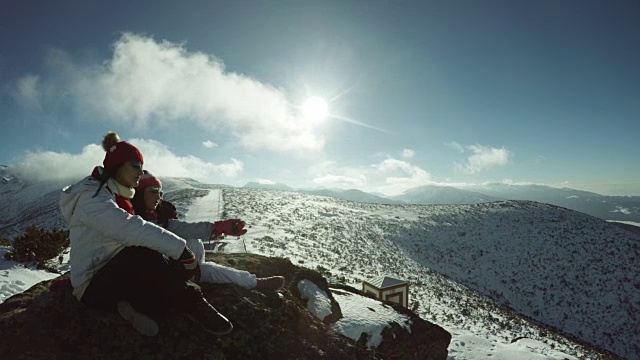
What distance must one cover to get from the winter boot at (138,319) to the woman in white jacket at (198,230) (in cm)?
101

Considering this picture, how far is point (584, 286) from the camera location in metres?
32.5

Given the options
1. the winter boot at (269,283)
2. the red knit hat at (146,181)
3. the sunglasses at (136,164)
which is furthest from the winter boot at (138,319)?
the winter boot at (269,283)

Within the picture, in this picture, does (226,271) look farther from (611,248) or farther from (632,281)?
(611,248)

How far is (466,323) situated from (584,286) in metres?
24.0

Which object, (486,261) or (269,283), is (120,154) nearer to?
(269,283)

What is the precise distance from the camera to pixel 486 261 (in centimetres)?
3575

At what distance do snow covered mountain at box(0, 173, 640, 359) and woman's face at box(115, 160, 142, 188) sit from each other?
13.2 m

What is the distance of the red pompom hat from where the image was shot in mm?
3207

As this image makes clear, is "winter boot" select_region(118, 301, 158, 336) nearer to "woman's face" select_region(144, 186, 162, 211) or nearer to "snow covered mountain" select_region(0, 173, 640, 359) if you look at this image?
"woman's face" select_region(144, 186, 162, 211)

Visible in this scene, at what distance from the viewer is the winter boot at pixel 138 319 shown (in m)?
3.00

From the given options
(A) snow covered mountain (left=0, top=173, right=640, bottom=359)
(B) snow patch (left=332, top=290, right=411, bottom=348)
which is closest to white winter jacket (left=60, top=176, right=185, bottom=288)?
(B) snow patch (left=332, top=290, right=411, bottom=348)

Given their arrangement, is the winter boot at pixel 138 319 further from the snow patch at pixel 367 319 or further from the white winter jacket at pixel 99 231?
the snow patch at pixel 367 319

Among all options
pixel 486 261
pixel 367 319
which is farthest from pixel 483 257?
pixel 367 319

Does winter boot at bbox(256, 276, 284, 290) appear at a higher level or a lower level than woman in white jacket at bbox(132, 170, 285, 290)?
lower
